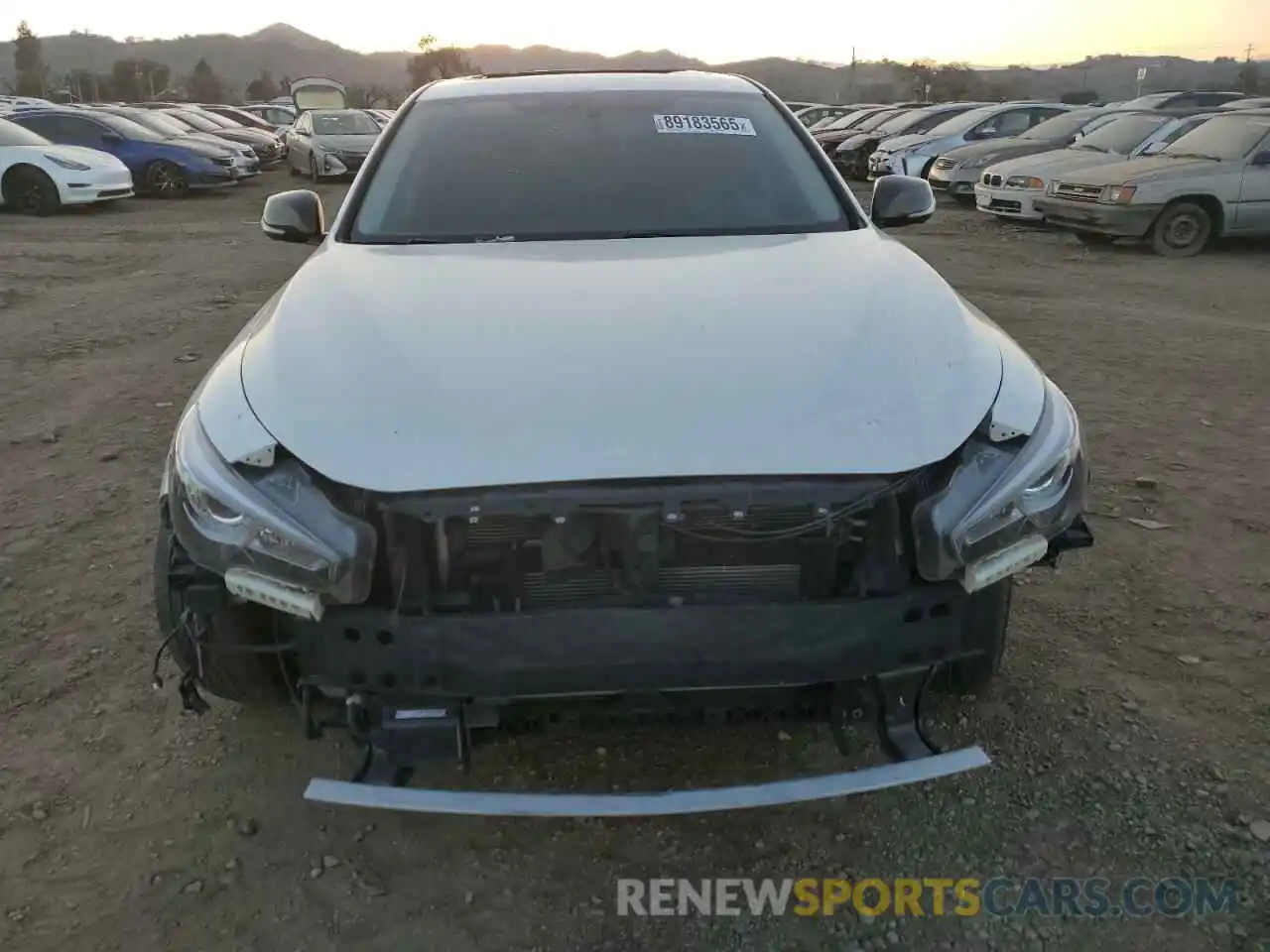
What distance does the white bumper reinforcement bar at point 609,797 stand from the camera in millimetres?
1998

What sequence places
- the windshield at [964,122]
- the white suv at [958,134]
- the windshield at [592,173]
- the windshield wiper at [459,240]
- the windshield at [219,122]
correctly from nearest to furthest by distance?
the windshield wiper at [459,240]
the windshield at [592,173]
the white suv at [958,134]
the windshield at [964,122]
the windshield at [219,122]

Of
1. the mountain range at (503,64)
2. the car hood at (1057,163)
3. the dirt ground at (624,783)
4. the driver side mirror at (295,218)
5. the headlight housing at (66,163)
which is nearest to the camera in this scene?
the dirt ground at (624,783)

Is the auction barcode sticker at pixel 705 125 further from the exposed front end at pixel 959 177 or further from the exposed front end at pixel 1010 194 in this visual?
the exposed front end at pixel 959 177

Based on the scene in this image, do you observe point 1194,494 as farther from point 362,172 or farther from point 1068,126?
point 1068,126

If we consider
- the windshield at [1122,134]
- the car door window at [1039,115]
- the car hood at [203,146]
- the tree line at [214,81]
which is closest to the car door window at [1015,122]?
the car door window at [1039,115]

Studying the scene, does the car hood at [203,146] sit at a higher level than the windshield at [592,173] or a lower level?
lower

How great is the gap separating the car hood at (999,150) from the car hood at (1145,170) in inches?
141

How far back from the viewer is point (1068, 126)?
1506 cm

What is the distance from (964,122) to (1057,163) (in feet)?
17.9

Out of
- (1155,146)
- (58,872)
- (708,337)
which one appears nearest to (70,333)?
(58,872)

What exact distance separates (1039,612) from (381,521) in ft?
7.35

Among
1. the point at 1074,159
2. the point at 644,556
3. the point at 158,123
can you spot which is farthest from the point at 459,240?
the point at 158,123

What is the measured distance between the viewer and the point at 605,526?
80.1 inches

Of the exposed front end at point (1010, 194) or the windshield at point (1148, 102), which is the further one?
the windshield at point (1148, 102)
